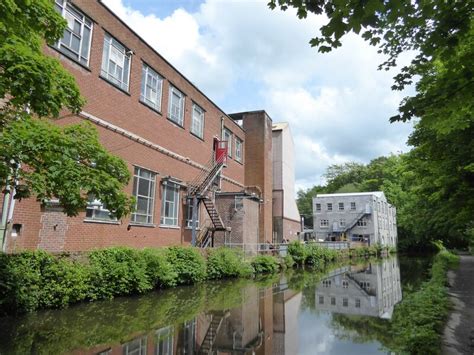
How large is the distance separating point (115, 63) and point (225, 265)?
1029 centimetres

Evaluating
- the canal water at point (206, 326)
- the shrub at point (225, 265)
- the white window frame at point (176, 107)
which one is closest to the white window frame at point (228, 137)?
the white window frame at point (176, 107)

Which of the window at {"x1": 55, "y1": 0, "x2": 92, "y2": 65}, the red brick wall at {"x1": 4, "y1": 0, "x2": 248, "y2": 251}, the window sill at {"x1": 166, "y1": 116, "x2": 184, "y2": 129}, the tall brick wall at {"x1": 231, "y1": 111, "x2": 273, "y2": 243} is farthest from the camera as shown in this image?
the tall brick wall at {"x1": 231, "y1": 111, "x2": 273, "y2": 243}

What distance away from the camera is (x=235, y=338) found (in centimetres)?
744

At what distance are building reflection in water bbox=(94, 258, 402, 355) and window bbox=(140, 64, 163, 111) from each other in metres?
10.1

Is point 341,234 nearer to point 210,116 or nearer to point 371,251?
point 371,251

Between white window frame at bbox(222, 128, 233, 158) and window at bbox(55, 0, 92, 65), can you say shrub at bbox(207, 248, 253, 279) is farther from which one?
white window frame at bbox(222, 128, 233, 158)

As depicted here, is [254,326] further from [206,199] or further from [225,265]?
[206,199]

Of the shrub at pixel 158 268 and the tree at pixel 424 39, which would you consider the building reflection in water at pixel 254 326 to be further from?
the tree at pixel 424 39

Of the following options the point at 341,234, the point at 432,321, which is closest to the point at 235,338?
the point at 432,321

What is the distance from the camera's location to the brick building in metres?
12.8

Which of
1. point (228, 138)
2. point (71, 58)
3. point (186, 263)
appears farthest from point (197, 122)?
point (186, 263)

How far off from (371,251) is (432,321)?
46670 mm

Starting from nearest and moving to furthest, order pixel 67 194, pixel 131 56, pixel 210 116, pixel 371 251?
1. pixel 67 194
2. pixel 131 56
3. pixel 210 116
4. pixel 371 251

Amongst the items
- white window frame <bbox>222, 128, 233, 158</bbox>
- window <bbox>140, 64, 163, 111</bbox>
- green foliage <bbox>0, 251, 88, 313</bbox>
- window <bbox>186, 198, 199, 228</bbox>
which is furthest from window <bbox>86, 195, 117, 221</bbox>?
white window frame <bbox>222, 128, 233, 158</bbox>
